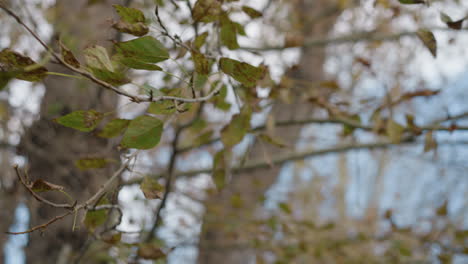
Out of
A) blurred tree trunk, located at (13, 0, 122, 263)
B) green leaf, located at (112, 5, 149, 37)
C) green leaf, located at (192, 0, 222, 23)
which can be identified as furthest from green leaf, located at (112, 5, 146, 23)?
blurred tree trunk, located at (13, 0, 122, 263)

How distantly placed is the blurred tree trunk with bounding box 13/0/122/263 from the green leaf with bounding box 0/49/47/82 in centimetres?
124

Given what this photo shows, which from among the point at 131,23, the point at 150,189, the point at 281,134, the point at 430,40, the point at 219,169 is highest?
the point at 281,134

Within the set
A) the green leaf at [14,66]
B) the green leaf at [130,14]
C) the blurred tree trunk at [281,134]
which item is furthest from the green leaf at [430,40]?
the blurred tree trunk at [281,134]

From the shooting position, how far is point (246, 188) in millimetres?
3135

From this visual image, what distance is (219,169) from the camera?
0.92 meters

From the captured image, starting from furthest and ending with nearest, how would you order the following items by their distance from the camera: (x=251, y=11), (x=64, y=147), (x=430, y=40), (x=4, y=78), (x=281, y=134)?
(x=281, y=134), (x=64, y=147), (x=251, y=11), (x=430, y=40), (x=4, y=78)

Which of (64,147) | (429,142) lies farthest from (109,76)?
(64,147)

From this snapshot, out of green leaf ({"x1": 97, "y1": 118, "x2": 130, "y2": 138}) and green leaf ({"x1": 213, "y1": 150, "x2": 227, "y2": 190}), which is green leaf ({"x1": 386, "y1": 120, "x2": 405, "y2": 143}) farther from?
green leaf ({"x1": 97, "y1": 118, "x2": 130, "y2": 138})

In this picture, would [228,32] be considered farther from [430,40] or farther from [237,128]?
[430,40]

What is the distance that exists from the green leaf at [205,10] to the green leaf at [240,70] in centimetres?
10

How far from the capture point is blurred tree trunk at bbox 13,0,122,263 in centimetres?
175

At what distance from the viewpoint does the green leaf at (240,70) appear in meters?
0.54

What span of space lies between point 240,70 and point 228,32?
0.73ft

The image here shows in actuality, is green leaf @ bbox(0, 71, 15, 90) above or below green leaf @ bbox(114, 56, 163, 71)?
below
